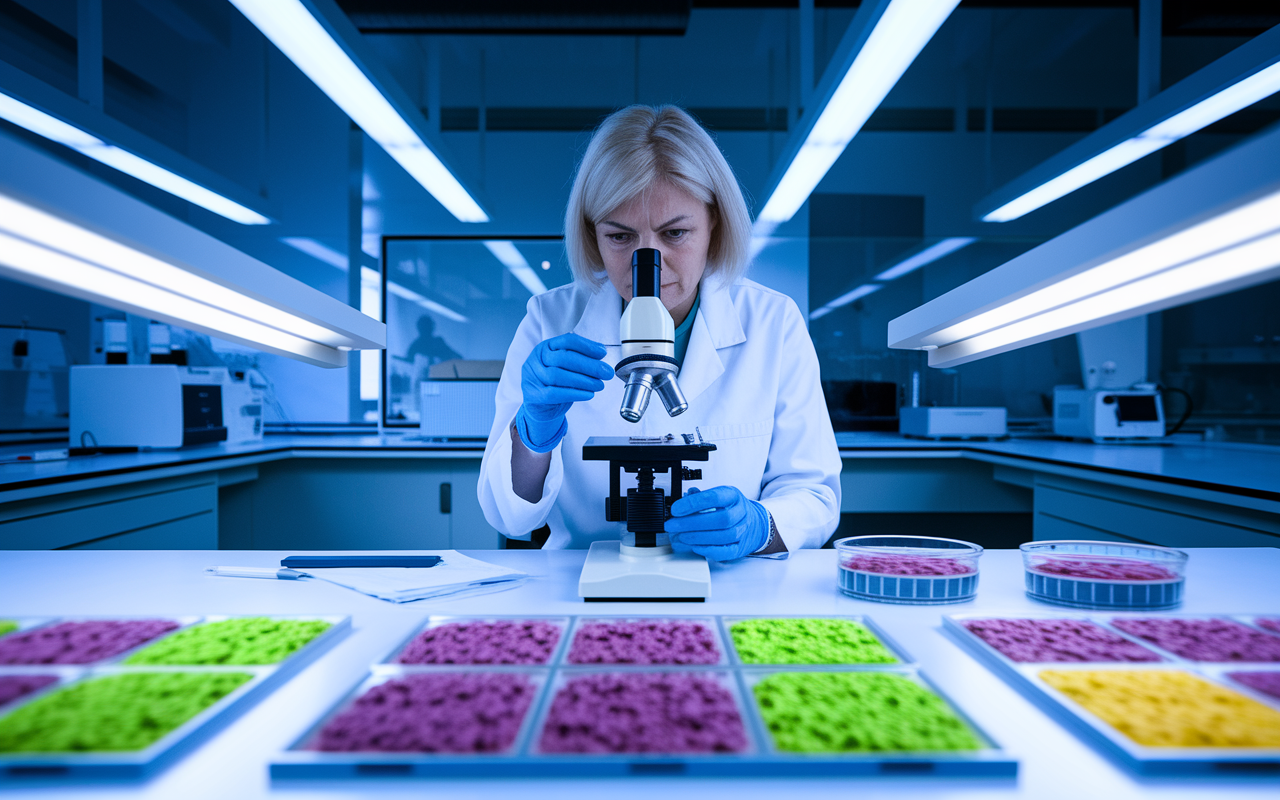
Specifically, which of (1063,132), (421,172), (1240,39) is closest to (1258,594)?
(421,172)

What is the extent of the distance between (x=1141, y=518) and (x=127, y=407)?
14.3 feet

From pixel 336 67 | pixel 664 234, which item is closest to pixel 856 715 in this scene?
pixel 664 234

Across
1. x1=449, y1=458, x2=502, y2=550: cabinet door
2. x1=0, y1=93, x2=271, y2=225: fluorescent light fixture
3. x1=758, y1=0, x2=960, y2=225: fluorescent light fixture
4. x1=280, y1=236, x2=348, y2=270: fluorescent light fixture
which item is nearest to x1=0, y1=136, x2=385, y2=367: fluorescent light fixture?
x1=758, y1=0, x2=960, y2=225: fluorescent light fixture

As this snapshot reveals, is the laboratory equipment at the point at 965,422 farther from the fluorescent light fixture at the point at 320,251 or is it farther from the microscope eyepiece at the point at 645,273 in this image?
the fluorescent light fixture at the point at 320,251

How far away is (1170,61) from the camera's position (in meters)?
5.01

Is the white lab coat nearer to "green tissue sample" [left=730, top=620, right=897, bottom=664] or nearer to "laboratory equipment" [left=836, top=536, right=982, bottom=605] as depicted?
"laboratory equipment" [left=836, top=536, right=982, bottom=605]

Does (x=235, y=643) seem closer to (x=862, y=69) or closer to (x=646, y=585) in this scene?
(x=646, y=585)

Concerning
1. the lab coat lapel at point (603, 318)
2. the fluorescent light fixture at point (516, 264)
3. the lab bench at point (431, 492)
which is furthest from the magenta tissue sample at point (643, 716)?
the fluorescent light fixture at point (516, 264)

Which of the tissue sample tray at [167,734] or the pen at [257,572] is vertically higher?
the tissue sample tray at [167,734]

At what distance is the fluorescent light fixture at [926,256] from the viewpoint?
4.70 metres

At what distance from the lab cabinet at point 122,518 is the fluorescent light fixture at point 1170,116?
13.8 ft

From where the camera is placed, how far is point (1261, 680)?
68 cm

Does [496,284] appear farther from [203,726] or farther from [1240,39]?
[1240,39]

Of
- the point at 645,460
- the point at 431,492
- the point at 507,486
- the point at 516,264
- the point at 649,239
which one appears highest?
the point at 516,264
